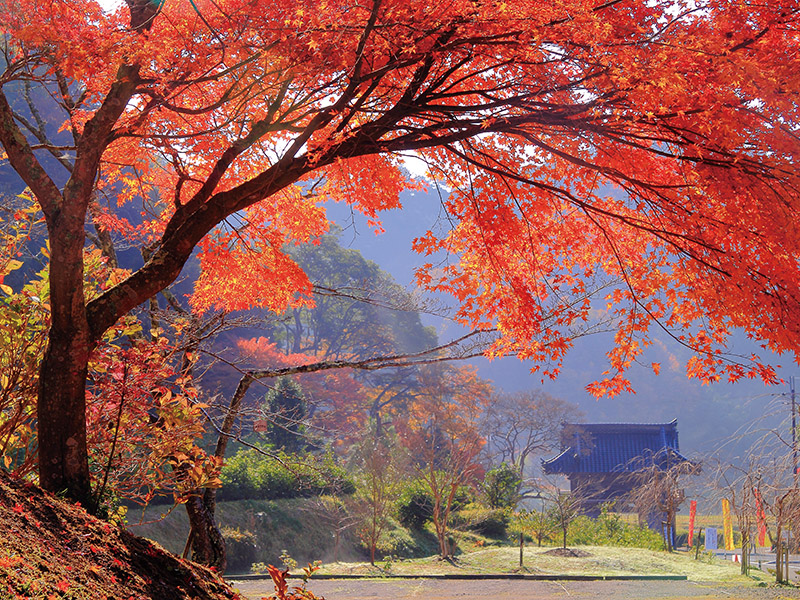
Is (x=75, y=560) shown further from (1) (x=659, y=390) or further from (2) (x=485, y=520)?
(1) (x=659, y=390)

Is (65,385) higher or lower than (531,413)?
lower

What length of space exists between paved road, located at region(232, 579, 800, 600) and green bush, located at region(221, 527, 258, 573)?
77.4 inches

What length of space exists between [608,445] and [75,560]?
2644 centimetres

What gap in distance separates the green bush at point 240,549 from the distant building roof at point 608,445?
49.5 ft

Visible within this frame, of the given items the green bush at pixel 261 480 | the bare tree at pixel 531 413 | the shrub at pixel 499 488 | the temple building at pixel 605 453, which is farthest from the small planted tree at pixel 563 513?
the bare tree at pixel 531 413

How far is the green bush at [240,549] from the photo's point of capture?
11977 mm

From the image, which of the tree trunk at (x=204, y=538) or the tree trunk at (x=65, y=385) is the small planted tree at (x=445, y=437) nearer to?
the tree trunk at (x=204, y=538)

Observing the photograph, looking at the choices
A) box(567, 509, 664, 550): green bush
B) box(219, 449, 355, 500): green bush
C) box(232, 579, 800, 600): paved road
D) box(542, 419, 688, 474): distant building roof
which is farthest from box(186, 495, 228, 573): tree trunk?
box(542, 419, 688, 474): distant building roof

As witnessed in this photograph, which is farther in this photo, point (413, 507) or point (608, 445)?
point (608, 445)

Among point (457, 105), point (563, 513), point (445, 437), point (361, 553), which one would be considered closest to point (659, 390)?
point (445, 437)

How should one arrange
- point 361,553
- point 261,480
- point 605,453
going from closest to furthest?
point 261,480 < point 361,553 < point 605,453

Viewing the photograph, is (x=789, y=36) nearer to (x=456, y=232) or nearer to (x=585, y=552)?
(x=456, y=232)

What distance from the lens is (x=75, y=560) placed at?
2457 millimetres

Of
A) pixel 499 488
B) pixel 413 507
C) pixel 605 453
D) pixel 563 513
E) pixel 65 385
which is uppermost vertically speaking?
pixel 65 385
